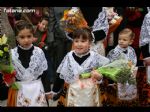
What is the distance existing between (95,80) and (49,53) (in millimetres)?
705

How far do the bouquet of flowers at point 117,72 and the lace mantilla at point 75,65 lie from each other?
7 cm

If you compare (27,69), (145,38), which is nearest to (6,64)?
(27,69)

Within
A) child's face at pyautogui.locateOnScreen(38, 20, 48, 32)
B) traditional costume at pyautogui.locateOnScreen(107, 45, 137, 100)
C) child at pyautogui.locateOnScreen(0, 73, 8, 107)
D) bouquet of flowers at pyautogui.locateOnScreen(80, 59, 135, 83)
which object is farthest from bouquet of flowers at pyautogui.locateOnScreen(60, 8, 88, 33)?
child at pyautogui.locateOnScreen(0, 73, 8, 107)

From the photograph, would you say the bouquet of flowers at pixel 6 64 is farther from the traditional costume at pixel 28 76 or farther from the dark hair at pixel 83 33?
the dark hair at pixel 83 33

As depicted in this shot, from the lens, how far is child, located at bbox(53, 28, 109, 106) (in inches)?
232

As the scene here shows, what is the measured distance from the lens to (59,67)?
20.0ft

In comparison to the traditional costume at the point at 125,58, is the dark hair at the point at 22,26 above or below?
above

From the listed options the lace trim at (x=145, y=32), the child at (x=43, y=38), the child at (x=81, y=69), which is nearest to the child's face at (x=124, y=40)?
the lace trim at (x=145, y=32)

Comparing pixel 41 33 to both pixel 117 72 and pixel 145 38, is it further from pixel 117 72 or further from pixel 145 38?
pixel 145 38

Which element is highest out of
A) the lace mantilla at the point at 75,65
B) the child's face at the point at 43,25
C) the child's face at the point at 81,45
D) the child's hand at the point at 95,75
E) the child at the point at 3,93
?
the child's face at the point at 43,25

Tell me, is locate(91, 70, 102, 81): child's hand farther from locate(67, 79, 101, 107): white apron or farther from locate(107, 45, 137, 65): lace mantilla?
locate(107, 45, 137, 65): lace mantilla

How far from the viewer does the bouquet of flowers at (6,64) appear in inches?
231
